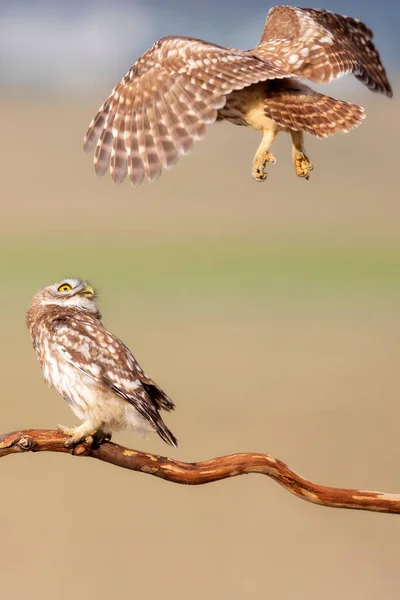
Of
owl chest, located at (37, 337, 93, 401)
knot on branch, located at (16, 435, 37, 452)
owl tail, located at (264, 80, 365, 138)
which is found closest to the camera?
knot on branch, located at (16, 435, 37, 452)

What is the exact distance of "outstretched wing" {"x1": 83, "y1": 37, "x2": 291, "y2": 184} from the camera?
11.0ft

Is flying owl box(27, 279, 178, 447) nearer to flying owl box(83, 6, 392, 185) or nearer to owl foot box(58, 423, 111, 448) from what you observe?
owl foot box(58, 423, 111, 448)

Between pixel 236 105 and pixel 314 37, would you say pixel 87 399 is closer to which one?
pixel 236 105

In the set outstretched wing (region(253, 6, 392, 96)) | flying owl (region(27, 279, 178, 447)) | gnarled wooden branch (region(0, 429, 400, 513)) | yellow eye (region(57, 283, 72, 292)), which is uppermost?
outstretched wing (region(253, 6, 392, 96))

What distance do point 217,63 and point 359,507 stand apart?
1.63m

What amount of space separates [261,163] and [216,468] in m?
1.14

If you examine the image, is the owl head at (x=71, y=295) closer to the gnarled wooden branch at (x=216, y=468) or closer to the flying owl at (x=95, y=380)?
the flying owl at (x=95, y=380)

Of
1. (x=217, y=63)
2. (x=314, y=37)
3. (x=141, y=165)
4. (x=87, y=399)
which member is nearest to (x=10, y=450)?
(x=87, y=399)

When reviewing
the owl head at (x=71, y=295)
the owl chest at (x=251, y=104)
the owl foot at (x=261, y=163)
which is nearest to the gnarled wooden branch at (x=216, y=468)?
the owl head at (x=71, y=295)

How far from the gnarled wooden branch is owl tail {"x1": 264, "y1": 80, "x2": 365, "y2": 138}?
1.21m

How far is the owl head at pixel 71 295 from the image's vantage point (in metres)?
3.62

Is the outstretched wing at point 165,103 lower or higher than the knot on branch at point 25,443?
higher

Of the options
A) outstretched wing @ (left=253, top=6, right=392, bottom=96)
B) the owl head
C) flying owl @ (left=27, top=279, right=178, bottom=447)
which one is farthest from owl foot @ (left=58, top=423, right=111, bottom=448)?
outstretched wing @ (left=253, top=6, right=392, bottom=96)

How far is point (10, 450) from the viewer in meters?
3.07
